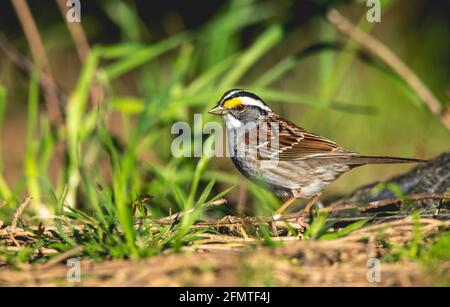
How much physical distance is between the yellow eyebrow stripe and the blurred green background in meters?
0.52

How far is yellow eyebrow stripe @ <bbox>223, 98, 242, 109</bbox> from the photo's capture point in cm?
547

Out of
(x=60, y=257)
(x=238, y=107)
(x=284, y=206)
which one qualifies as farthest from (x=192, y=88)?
(x=60, y=257)

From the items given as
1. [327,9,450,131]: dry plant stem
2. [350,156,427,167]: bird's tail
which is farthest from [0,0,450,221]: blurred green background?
[350,156,427,167]: bird's tail

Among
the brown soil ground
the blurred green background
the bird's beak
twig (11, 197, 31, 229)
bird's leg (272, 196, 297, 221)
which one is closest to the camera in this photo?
the brown soil ground

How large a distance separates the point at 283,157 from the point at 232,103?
22.6 inches

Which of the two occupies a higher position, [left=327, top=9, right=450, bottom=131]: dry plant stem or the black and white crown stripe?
[left=327, top=9, right=450, bottom=131]: dry plant stem

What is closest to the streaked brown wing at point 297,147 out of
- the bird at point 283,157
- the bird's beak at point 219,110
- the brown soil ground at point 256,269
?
the bird at point 283,157

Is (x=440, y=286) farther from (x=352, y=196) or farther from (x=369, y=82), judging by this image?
(x=369, y=82)

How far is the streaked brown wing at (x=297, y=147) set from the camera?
5.14m

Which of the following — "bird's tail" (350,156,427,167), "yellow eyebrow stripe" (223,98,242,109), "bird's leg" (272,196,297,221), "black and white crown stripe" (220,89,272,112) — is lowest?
"bird's leg" (272,196,297,221)

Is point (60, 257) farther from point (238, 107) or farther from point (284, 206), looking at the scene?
point (238, 107)

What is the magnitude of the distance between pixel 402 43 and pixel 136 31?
127 inches

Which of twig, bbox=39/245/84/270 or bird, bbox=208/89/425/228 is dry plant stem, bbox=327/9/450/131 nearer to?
bird, bbox=208/89/425/228

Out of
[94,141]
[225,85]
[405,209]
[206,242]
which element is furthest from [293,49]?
[206,242]
